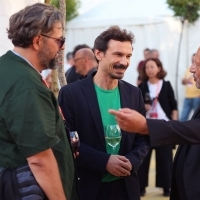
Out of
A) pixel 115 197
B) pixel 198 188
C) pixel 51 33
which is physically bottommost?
pixel 115 197

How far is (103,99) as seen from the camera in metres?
4.73

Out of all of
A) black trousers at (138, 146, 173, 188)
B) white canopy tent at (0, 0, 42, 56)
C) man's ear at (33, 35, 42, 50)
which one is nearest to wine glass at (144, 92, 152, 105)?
black trousers at (138, 146, 173, 188)

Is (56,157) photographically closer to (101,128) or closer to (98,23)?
(101,128)

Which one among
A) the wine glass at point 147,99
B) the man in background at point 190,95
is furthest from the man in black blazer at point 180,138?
the man in background at point 190,95

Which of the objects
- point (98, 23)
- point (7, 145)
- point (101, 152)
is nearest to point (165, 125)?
point (7, 145)

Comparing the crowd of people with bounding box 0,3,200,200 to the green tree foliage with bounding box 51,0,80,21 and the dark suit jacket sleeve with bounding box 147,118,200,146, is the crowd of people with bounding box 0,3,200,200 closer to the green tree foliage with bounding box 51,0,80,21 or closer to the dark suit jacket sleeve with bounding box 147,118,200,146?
the dark suit jacket sleeve with bounding box 147,118,200,146

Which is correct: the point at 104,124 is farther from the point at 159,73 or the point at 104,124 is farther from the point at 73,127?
the point at 159,73

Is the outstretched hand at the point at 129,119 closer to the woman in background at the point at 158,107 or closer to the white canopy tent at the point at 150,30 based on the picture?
the woman in background at the point at 158,107

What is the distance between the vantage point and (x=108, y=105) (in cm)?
471

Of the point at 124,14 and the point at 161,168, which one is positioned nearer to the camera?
the point at 161,168

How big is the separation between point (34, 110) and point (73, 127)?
141 centimetres

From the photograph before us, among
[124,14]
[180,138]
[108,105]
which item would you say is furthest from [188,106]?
[180,138]

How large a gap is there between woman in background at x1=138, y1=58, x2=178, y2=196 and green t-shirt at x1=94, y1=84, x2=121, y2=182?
414 cm

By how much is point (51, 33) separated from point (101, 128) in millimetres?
1263
